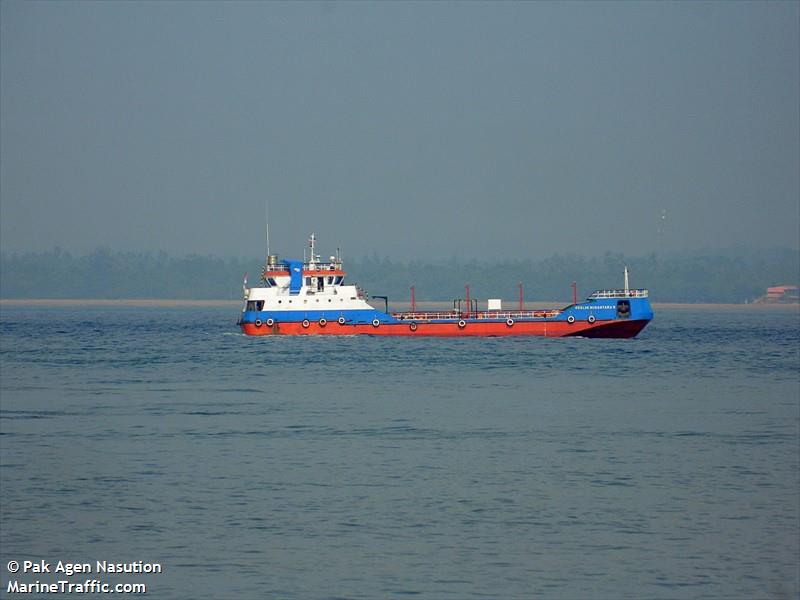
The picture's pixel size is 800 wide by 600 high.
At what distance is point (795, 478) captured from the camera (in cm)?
2945

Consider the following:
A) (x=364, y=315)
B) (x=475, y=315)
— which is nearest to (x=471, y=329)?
(x=475, y=315)

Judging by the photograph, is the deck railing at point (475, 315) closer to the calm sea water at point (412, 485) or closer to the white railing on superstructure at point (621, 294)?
the white railing on superstructure at point (621, 294)

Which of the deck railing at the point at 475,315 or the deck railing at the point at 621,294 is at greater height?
the deck railing at the point at 621,294

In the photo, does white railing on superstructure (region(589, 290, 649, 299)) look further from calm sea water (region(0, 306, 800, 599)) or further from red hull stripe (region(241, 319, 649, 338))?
calm sea water (region(0, 306, 800, 599))

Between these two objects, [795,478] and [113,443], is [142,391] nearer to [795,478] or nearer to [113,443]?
[113,443]

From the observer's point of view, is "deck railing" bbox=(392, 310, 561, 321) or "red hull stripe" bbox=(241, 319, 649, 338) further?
"deck railing" bbox=(392, 310, 561, 321)

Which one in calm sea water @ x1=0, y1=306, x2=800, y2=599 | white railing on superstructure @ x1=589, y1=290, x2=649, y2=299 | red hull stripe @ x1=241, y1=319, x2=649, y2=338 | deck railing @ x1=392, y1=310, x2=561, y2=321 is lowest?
calm sea water @ x1=0, y1=306, x2=800, y2=599

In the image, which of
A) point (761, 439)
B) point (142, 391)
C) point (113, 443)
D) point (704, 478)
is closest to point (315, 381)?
point (142, 391)

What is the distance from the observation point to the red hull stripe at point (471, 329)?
8481cm

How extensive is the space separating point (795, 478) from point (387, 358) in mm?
45432

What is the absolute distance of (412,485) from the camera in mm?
28297

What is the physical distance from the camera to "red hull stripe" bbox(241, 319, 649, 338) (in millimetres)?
84812

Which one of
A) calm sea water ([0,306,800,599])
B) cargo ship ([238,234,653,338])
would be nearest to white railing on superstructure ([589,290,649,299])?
cargo ship ([238,234,653,338])

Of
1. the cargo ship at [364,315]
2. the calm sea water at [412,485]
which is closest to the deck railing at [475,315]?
the cargo ship at [364,315]
